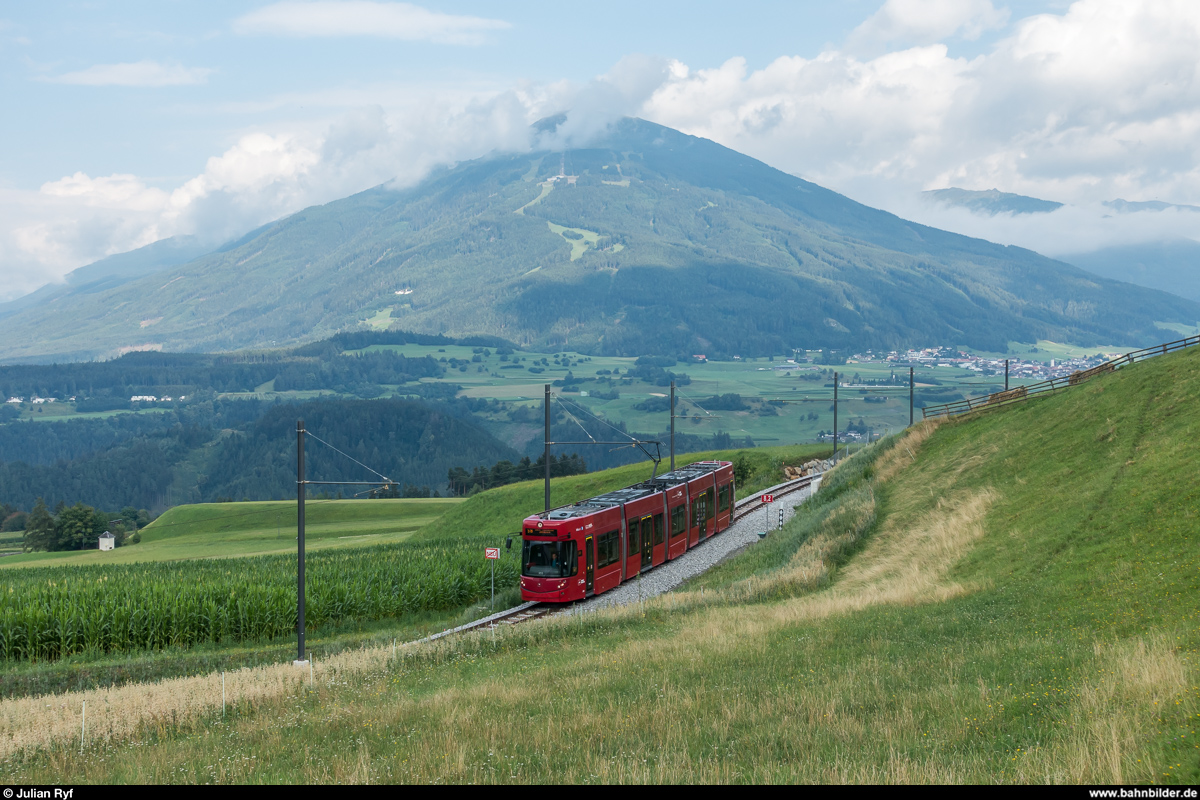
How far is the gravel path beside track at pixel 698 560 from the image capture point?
109 ft

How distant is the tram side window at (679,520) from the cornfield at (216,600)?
7.76 m

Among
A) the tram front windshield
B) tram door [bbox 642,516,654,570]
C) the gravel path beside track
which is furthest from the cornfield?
the tram front windshield

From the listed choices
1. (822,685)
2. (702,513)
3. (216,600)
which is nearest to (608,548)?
(702,513)

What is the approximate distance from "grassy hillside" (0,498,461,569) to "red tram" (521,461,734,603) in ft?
92.8

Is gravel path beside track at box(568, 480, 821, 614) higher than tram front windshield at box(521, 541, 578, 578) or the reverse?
the reverse

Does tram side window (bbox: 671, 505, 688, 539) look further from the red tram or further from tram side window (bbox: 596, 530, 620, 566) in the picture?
tram side window (bbox: 596, 530, 620, 566)

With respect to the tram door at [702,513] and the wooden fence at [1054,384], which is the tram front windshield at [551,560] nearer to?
the tram door at [702,513]

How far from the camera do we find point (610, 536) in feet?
111

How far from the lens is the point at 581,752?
33.9 ft

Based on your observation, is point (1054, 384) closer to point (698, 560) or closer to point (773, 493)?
point (698, 560)

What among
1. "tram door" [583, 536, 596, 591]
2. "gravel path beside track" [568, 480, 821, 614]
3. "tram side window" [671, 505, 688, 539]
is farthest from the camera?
"tram side window" [671, 505, 688, 539]

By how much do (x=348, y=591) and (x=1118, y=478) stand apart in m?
27.4

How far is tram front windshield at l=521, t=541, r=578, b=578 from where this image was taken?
31.1 meters

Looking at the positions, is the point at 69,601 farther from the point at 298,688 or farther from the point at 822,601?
the point at 822,601
